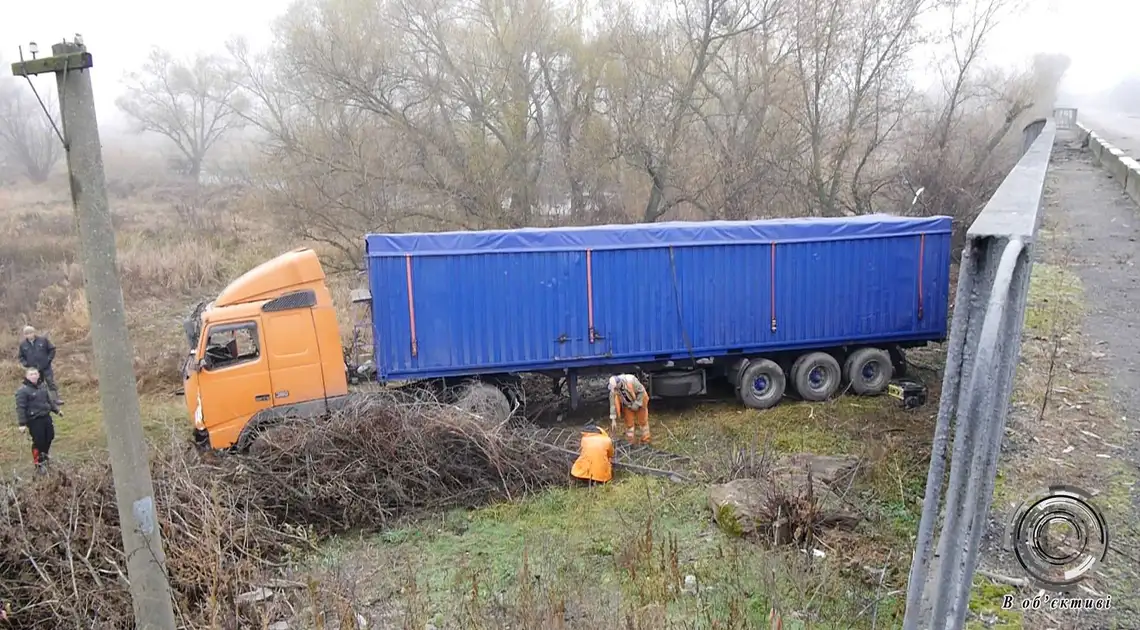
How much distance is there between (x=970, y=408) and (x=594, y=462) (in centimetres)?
658

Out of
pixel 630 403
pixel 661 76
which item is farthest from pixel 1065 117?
pixel 630 403

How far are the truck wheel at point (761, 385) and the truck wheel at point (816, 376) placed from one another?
26 centimetres

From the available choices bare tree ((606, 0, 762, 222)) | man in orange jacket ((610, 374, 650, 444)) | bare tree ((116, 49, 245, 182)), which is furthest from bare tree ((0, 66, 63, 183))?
man in orange jacket ((610, 374, 650, 444))

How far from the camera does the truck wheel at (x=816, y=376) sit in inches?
452

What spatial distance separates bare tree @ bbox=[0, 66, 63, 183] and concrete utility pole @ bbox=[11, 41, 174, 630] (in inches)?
1843

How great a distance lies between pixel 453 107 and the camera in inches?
758

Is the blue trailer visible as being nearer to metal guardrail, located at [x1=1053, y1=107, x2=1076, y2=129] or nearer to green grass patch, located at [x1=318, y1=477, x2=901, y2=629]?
green grass patch, located at [x1=318, y1=477, x2=901, y2=629]

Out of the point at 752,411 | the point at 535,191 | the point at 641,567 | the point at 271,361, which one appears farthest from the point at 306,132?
the point at 641,567

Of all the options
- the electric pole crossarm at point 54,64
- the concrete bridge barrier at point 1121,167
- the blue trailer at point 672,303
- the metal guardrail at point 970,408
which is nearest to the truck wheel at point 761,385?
the blue trailer at point 672,303

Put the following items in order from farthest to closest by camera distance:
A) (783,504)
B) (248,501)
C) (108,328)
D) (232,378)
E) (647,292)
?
(647,292) → (232,378) → (248,501) → (783,504) → (108,328)

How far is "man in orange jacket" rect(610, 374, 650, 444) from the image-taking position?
9.86m

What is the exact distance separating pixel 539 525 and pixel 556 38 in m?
15.4

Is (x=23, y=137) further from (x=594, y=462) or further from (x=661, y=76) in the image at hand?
(x=594, y=462)

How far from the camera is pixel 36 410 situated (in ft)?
29.9
